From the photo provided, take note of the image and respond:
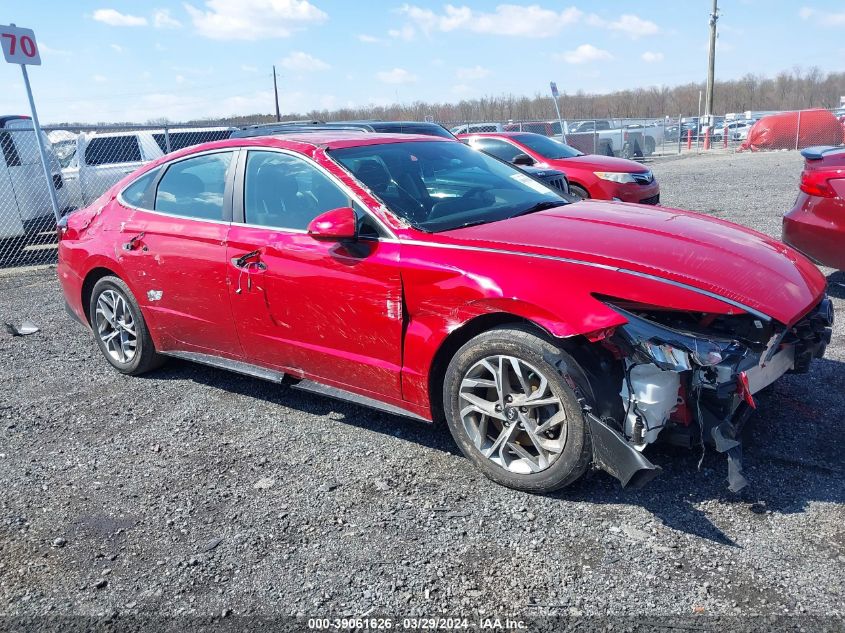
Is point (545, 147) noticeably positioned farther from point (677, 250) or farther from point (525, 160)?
point (677, 250)

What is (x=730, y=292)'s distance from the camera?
303 centimetres

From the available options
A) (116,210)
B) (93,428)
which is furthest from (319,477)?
(116,210)

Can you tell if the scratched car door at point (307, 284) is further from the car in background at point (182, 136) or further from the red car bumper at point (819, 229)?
the car in background at point (182, 136)

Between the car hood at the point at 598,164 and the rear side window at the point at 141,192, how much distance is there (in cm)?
744

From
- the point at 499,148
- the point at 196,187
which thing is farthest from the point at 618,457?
the point at 499,148

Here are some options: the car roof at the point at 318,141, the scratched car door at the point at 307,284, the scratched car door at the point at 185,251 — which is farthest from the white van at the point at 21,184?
the scratched car door at the point at 307,284

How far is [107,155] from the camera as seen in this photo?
13.4 metres

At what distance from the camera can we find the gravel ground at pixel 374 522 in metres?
2.64

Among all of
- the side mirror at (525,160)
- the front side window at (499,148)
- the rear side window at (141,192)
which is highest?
the rear side window at (141,192)

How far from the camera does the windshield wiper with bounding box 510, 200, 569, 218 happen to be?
4.00 metres

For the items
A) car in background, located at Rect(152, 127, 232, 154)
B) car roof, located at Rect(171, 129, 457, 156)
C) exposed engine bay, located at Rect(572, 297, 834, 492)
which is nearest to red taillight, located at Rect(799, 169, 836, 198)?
exposed engine bay, located at Rect(572, 297, 834, 492)

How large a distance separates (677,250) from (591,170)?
25.7ft

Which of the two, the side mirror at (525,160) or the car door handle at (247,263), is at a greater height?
the car door handle at (247,263)

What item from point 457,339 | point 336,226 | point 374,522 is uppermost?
point 336,226
